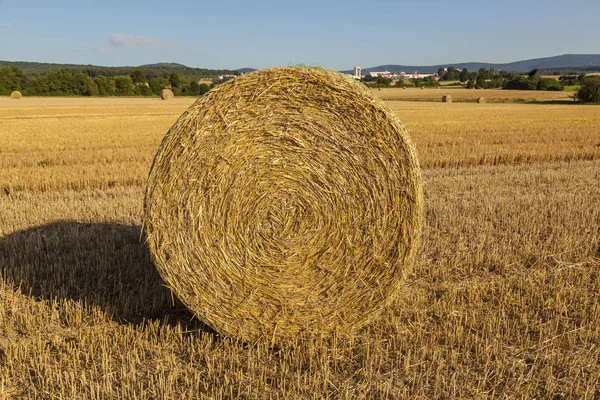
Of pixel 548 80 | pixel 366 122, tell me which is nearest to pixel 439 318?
pixel 366 122

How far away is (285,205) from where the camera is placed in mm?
4191

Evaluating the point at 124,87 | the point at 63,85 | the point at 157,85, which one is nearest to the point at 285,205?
the point at 63,85

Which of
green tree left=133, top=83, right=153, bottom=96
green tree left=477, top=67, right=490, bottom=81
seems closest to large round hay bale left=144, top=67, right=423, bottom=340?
green tree left=133, top=83, right=153, bottom=96

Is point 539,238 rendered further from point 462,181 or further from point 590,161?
point 590,161

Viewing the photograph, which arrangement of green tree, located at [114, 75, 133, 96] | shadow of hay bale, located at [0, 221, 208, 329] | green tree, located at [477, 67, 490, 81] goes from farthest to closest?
green tree, located at [477, 67, 490, 81], green tree, located at [114, 75, 133, 96], shadow of hay bale, located at [0, 221, 208, 329]

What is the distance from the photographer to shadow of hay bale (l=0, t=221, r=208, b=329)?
4.80 m

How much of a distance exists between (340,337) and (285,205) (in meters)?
1.13

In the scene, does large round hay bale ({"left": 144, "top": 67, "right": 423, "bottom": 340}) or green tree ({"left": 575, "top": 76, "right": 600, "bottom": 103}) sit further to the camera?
green tree ({"left": 575, "top": 76, "right": 600, "bottom": 103})

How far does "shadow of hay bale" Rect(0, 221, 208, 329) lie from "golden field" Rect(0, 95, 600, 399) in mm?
20

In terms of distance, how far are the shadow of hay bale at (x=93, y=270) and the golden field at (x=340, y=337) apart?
0.02 meters

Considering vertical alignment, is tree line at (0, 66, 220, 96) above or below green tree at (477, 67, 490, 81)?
below

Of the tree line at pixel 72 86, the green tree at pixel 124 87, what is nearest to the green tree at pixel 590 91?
the tree line at pixel 72 86

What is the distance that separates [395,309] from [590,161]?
10716mm

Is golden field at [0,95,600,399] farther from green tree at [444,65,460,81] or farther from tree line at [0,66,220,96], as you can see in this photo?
green tree at [444,65,460,81]
